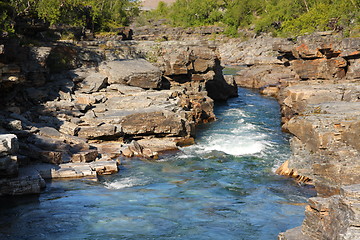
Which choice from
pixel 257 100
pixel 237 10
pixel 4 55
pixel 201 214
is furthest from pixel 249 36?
pixel 201 214

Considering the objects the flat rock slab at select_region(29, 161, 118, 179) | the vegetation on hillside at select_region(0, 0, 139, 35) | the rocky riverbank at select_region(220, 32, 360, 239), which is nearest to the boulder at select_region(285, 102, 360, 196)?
the rocky riverbank at select_region(220, 32, 360, 239)

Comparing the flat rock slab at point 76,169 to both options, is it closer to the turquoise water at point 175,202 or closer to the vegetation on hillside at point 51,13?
the turquoise water at point 175,202

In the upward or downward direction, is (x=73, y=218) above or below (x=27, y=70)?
below

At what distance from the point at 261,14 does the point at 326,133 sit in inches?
4296

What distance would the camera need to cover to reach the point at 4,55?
21969mm

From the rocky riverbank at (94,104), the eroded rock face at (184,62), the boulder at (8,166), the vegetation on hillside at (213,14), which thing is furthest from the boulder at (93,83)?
the boulder at (8,166)

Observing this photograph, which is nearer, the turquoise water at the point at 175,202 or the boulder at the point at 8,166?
the turquoise water at the point at 175,202

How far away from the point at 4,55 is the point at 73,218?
1191 centimetres

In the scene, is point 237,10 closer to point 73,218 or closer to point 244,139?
point 244,139

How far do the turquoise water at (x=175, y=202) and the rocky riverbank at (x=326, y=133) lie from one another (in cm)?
141

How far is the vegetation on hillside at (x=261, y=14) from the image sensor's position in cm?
6383

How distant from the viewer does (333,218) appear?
8992 mm

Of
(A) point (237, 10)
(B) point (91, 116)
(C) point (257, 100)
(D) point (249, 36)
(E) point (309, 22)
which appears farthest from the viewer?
(A) point (237, 10)

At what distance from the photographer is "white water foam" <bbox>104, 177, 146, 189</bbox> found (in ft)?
56.5
